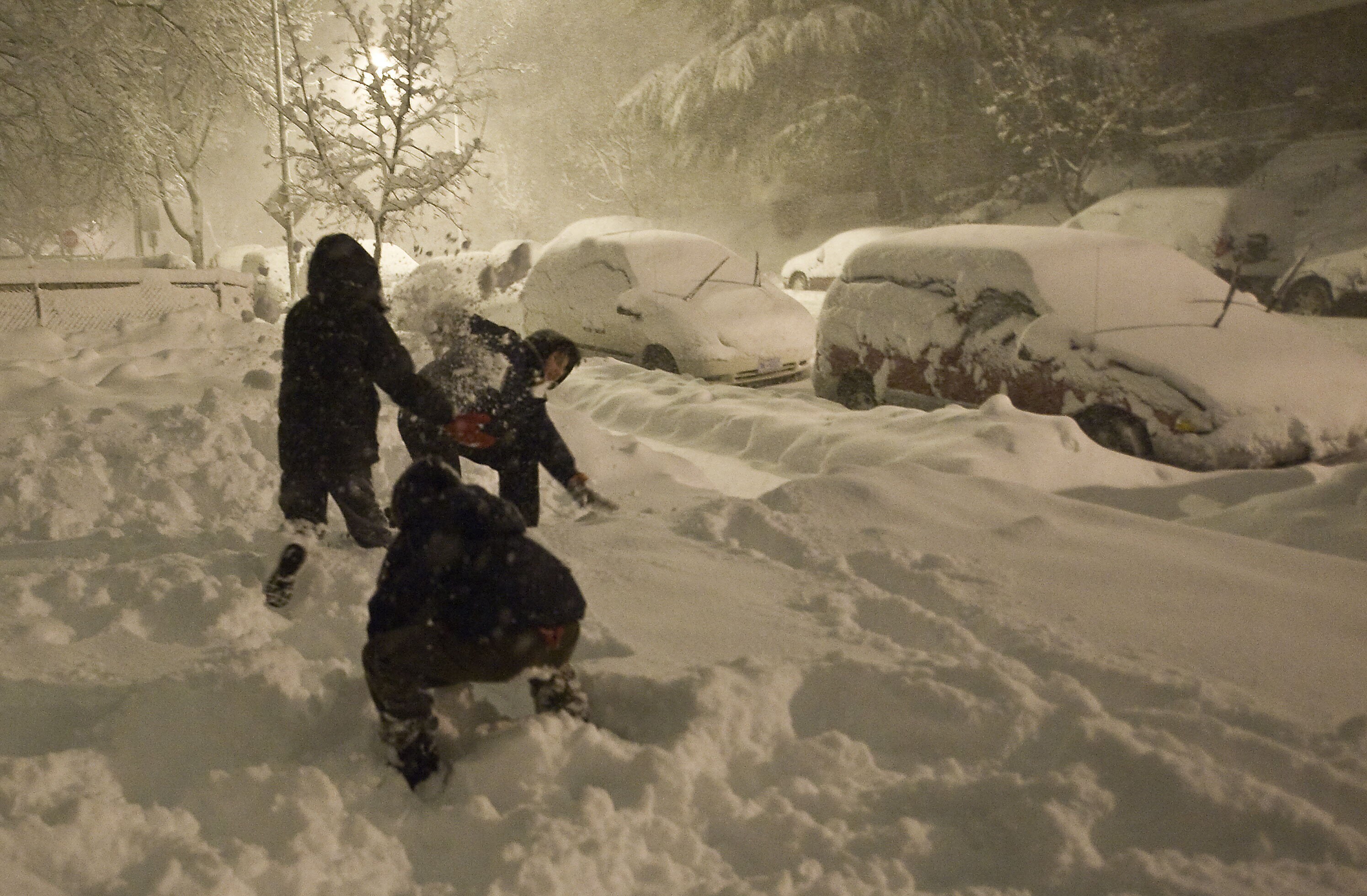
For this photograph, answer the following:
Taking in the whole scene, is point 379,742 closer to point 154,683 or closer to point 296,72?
point 154,683

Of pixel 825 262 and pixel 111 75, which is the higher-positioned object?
pixel 111 75

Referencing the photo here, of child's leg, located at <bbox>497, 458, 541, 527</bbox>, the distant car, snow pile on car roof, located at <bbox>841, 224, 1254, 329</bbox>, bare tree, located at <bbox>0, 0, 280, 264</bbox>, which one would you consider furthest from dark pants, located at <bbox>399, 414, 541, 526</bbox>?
the distant car

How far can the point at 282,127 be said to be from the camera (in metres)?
15.0

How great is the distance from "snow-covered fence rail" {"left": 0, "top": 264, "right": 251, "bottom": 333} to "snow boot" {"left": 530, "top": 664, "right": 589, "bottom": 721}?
29.7 ft

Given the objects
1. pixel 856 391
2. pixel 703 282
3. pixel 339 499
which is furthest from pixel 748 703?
pixel 703 282

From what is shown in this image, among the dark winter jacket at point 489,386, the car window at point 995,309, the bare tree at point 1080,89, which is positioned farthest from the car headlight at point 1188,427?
the bare tree at point 1080,89

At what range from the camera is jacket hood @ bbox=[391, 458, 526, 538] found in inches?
91.7

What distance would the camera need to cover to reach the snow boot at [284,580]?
3469 millimetres

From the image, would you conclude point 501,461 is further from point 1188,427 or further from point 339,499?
point 1188,427

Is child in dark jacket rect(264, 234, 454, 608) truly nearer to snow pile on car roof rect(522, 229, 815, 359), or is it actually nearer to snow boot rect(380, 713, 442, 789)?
snow boot rect(380, 713, 442, 789)

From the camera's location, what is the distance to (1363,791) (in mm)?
2305

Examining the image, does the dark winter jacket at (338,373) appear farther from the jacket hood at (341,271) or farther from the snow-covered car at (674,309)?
the snow-covered car at (674,309)

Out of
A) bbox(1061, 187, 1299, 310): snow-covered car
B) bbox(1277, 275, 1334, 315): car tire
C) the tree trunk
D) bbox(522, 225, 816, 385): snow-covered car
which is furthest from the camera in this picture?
the tree trunk

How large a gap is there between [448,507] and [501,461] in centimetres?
204
